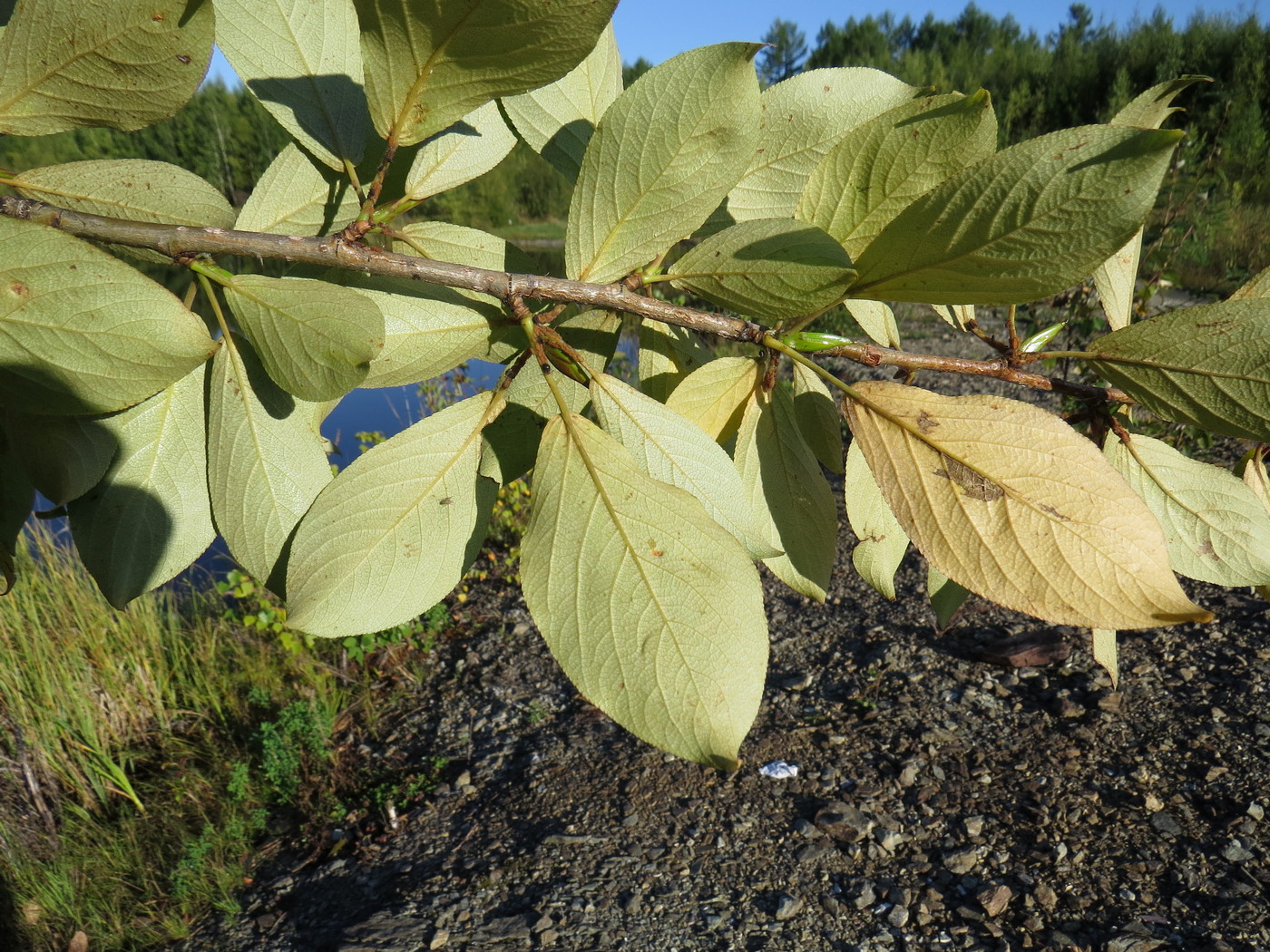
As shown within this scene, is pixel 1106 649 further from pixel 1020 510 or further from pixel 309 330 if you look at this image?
pixel 309 330

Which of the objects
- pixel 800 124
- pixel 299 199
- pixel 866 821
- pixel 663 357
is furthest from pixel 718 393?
pixel 866 821

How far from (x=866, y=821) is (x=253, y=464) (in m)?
2.07

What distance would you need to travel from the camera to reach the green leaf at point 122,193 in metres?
0.42

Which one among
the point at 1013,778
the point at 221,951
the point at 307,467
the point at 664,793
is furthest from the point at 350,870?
the point at 307,467

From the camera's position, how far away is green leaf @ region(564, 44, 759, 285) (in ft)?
1.26

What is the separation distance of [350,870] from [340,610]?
2304 millimetres

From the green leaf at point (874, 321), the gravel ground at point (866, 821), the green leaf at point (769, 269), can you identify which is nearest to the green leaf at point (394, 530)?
the green leaf at point (769, 269)

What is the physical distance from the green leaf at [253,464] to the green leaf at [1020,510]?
0.91ft

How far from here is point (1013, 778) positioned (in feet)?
7.02

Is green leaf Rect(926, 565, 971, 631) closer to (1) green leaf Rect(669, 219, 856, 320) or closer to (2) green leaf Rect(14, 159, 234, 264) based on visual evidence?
(1) green leaf Rect(669, 219, 856, 320)

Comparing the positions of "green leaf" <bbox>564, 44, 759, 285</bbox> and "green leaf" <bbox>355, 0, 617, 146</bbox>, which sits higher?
"green leaf" <bbox>355, 0, 617, 146</bbox>

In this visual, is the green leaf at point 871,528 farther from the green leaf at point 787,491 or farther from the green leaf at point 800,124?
the green leaf at point 800,124

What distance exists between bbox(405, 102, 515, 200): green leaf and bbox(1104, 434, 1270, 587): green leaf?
443 mm

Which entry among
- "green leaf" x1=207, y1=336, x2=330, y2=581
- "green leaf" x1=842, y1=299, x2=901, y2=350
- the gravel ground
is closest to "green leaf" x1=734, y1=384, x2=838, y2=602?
"green leaf" x1=842, y1=299, x2=901, y2=350
